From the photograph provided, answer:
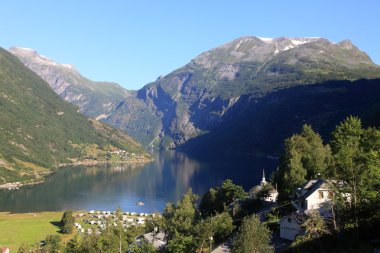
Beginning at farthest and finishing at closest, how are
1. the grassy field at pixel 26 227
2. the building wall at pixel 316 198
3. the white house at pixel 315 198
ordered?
the grassy field at pixel 26 227 < the building wall at pixel 316 198 < the white house at pixel 315 198

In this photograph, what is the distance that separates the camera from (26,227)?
361ft

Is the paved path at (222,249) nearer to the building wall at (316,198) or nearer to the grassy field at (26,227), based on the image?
the building wall at (316,198)

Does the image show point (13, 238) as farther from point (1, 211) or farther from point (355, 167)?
point (355, 167)

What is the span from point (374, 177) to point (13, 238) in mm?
84963

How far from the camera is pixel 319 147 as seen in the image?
72.8 m

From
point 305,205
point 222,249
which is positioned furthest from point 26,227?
point 305,205

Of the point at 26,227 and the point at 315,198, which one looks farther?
Result: the point at 26,227

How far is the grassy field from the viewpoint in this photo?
96.4 meters

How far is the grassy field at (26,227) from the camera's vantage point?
9638 centimetres

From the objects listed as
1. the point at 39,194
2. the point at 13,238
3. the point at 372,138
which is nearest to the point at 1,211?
the point at 39,194

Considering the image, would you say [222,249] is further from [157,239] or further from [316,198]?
[157,239]

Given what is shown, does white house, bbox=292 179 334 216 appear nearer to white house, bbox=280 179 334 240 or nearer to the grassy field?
white house, bbox=280 179 334 240

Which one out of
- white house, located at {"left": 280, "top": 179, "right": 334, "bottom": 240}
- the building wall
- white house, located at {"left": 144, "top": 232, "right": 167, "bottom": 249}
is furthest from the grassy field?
the building wall

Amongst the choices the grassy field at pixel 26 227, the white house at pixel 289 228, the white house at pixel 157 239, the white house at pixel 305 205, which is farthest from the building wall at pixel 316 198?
the grassy field at pixel 26 227
